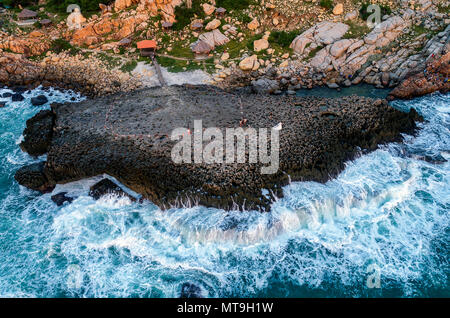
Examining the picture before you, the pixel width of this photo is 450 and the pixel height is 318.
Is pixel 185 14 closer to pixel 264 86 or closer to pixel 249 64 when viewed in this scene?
pixel 249 64

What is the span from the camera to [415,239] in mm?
27641

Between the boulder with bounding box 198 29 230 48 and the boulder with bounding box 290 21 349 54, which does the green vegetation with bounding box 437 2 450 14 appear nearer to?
the boulder with bounding box 290 21 349 54

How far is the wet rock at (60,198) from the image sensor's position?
31.9 meters

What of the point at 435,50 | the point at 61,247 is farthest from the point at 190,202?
the point at 435,50

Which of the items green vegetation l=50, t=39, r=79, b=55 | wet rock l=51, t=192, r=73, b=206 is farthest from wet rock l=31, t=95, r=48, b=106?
wet rock l=51, t=192, r=73, b=206

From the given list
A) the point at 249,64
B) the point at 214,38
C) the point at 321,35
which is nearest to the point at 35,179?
the point at 249,64

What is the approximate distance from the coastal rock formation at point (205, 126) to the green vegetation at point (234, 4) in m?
19.6

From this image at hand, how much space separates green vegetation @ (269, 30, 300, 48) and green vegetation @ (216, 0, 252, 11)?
24.5 feet

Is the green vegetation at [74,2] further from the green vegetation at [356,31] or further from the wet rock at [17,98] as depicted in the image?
the green vegetation at [356,31]

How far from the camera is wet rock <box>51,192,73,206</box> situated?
31.9 metres

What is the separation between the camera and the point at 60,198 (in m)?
32.1

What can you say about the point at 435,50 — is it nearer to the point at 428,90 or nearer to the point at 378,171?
the point at 428,90
